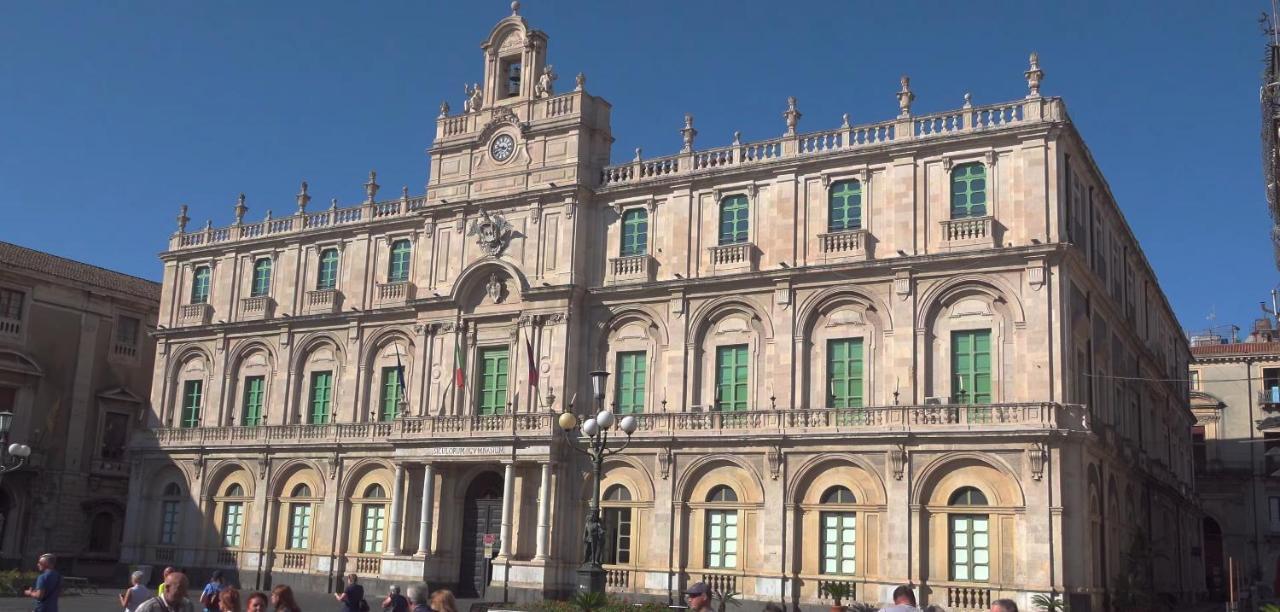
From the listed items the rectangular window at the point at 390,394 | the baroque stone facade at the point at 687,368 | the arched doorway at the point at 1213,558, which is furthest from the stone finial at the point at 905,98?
the arched doorway at the point at 1213,558

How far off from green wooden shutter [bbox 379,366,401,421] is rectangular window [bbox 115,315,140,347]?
16.3 metres

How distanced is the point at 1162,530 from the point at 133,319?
43.0 meters

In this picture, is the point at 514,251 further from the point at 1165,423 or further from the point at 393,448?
the point at 1165,423

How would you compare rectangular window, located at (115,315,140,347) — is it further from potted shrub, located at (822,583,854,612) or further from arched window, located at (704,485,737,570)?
potted shrub, located at (822,583,854,612)

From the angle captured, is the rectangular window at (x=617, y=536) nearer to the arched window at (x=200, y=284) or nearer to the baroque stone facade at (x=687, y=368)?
the baroque stone facade at (x=687, y=368)

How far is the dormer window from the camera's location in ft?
139

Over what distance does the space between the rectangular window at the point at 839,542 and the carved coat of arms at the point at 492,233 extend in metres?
13.9

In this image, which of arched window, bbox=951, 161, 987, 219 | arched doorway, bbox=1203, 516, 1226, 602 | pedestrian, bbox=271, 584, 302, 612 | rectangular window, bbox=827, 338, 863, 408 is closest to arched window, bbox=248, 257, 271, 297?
rectangular window, bbox=827, 338, 863, 408

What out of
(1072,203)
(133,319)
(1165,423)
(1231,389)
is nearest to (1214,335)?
(1231,389)

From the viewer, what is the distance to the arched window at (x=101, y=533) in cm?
5038

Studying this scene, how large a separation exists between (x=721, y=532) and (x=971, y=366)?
8428mm

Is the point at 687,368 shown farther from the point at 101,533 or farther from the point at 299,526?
the point at 101,533

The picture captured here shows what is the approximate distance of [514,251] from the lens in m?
39.8

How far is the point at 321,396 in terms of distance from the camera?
44375 mm
